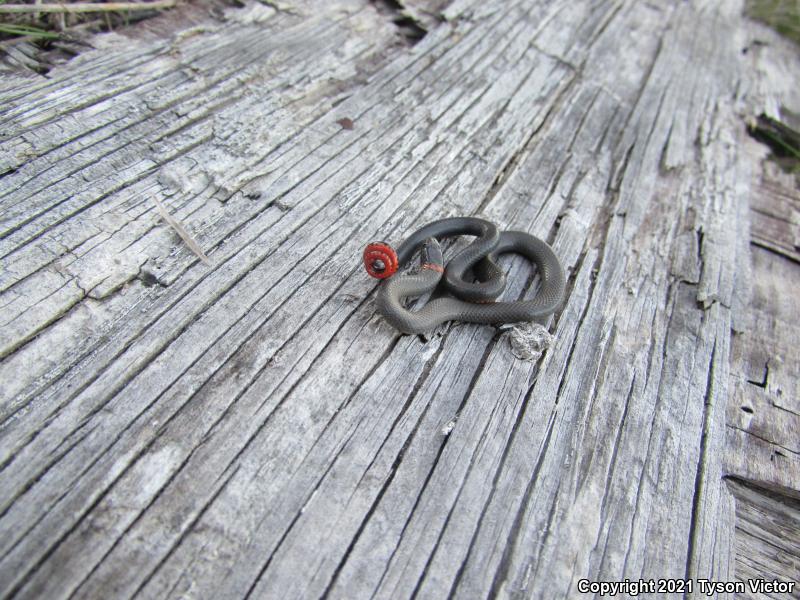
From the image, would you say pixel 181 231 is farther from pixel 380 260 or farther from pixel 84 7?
pixel 84 7

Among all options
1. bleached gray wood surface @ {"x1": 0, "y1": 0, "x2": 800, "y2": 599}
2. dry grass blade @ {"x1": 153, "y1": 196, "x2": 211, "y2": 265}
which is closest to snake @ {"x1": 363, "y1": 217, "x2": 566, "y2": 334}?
bleached gray wood surface @ {"x1": 0, "y1": 0, "x2": 800, "y2": 599}

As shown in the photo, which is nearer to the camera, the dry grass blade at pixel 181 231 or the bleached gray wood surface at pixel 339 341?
the bleached gray wood surface at pixel 339 341

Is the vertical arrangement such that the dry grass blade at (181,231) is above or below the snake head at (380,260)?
below

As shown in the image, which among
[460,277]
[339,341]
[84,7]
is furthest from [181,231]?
[84,7]

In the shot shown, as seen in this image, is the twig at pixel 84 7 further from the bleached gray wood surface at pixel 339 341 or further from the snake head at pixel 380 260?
the snake head at pixel 380 260

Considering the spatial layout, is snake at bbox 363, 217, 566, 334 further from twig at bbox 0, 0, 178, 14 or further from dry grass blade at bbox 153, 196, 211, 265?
twig at bbox 0, 0, 178, 14

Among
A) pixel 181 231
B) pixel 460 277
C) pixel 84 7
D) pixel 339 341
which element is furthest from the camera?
pixel 84 7

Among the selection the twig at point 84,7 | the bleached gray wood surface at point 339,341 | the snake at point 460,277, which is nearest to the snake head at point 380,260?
the snake at point 460,277
